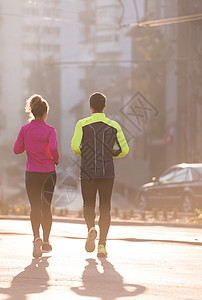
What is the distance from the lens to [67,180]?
13.3 m

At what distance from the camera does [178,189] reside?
975 inches

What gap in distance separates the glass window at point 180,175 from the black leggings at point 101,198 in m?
15.2

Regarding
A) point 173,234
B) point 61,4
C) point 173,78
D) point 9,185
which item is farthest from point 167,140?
point 61,4

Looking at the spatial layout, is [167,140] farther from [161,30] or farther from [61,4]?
[61,4]

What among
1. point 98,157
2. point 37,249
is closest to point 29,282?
point 37,249

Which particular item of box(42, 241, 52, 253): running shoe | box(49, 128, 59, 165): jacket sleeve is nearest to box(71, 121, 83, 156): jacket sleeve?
box(49, 128, 59, 165): jacket sleeve

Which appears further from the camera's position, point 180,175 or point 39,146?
point 180,175

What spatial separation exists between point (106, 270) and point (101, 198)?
4.45ft

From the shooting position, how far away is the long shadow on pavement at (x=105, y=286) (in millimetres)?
6703

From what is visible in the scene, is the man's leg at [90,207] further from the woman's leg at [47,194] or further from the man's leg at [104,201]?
the woman's leg at [47,194]

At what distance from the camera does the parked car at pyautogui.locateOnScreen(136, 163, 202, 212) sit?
947 inches

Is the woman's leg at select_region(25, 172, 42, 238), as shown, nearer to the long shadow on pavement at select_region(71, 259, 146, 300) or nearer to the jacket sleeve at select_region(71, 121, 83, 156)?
the jacket sleeve at select_region(71, 121, 83, 156)

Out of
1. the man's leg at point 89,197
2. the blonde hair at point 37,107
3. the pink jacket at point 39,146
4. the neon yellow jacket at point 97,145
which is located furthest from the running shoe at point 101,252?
the blonde hair at point 37,107

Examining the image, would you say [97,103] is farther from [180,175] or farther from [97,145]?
[180,175]
